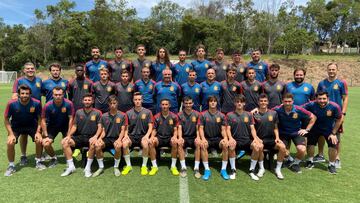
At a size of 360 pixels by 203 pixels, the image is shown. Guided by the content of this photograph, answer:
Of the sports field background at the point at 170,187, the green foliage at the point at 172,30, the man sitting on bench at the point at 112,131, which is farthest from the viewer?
the green foliage at the point at 172,30

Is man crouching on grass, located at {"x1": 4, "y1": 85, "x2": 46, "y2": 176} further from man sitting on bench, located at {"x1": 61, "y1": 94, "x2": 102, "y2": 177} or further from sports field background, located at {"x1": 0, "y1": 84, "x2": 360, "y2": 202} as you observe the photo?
man sitting on bench, located at {"x1": 61, "y1": 94, "x2": 102, "y2": 177}

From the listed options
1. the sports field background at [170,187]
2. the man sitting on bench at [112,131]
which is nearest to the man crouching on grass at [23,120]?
the sports field background at [170,187]

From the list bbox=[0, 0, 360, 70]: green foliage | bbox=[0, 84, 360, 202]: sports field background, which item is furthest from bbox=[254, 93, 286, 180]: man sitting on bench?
bbox=[0, 0, 360, 70]: green foliage

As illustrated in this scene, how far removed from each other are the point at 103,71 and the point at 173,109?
5.78ft

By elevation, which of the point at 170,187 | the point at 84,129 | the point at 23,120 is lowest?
the point at 170,187

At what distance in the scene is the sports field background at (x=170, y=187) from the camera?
4.63m

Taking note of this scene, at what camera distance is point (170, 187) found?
503cm

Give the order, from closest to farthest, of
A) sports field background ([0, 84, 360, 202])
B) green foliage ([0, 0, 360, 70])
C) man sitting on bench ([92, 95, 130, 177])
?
1. sports field background ([0, 84, 360, 202])
2. man sitting on bench ([92, 95, 130, 177])
3. green foliage ([0, 0, 360, 70])

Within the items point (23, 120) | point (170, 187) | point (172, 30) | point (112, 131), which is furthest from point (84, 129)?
point (172, 30)

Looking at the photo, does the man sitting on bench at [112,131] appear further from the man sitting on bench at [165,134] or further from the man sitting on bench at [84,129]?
the man sitting on bench at [165,134]

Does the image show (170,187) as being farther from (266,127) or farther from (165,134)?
(266,127)

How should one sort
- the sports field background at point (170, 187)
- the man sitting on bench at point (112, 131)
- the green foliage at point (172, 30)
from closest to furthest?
the sports field background at point (170, 187), the man sitting on bench at point (112, 131), the green foliage at point (172, 30)

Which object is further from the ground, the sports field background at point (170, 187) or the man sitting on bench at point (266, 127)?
the man sitting on bench at point (266, 127)

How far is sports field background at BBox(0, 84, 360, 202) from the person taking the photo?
4.63 metres
